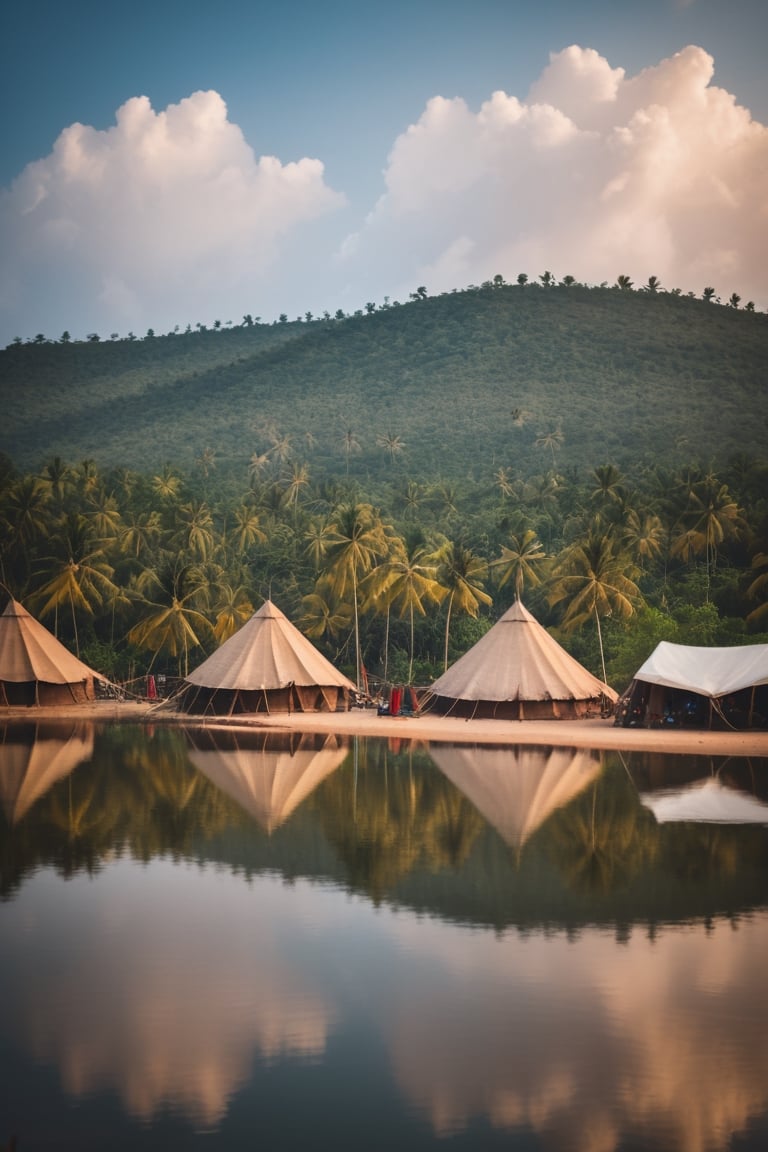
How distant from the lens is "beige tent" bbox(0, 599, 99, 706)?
54.6 meters

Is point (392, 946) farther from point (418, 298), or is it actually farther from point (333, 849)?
point (418, 298)

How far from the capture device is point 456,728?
1795 inches

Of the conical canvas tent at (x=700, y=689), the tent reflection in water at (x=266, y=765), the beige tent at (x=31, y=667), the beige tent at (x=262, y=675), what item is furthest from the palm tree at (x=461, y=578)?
the beige tent at (x=31, y=667)

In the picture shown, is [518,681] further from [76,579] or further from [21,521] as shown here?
[21,521]

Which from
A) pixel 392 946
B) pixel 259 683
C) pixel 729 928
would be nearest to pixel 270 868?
pixel 392 946

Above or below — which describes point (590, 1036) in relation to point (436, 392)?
below

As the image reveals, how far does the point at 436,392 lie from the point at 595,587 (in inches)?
2467

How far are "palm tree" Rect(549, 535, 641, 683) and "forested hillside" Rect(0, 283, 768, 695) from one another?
145mm

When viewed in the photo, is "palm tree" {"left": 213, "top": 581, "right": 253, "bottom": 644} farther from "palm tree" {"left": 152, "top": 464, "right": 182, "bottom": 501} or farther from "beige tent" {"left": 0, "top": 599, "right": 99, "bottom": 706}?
"palm tree" {"left": 152, "top": 464, "right": 182, "bottom": 501}

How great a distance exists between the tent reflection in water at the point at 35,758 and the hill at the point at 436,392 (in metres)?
49.4

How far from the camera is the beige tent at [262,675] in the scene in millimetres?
50844

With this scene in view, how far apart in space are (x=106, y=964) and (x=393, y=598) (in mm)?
42240

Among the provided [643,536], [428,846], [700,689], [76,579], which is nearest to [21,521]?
[76,579]

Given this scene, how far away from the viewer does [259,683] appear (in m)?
50.6
